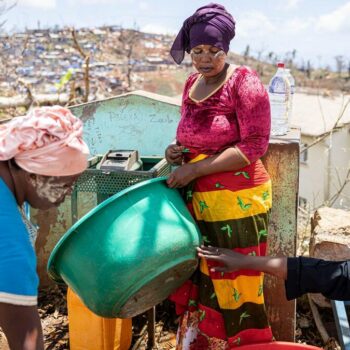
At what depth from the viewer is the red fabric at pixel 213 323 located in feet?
8.56

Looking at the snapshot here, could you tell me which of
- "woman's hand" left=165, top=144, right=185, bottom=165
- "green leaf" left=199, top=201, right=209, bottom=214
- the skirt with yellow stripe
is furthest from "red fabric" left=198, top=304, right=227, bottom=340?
"woman's hand" left=165, top=144, right=185, bottom=165

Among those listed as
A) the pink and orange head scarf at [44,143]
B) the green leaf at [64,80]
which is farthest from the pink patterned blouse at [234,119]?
the green leaf at [64,80]

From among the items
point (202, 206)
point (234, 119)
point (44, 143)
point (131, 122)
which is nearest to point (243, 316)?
point (202, 206)

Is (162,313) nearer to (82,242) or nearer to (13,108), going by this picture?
(82,242)

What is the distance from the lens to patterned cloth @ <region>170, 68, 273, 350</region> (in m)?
2.36

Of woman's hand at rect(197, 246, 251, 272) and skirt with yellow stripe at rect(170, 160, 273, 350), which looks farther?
skirt with yellow stripe at rect(170, 160, 273, 350)

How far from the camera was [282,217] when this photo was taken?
123 inches

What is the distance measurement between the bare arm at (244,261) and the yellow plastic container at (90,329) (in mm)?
1096

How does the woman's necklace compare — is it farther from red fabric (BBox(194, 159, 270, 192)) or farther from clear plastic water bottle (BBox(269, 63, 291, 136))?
clear plastic water bottle (BBox(269, 63, 291, 136))

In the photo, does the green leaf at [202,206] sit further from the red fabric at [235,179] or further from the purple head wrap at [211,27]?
the purple head wrap at [211,27]

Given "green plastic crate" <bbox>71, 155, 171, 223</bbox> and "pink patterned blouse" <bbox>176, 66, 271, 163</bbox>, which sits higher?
"pink patterned blouse" <bbox>176, 66, 271, 163</bbox>

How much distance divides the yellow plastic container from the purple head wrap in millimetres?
1674

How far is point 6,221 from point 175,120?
95.7 inches

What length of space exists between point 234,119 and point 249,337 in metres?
1.11
